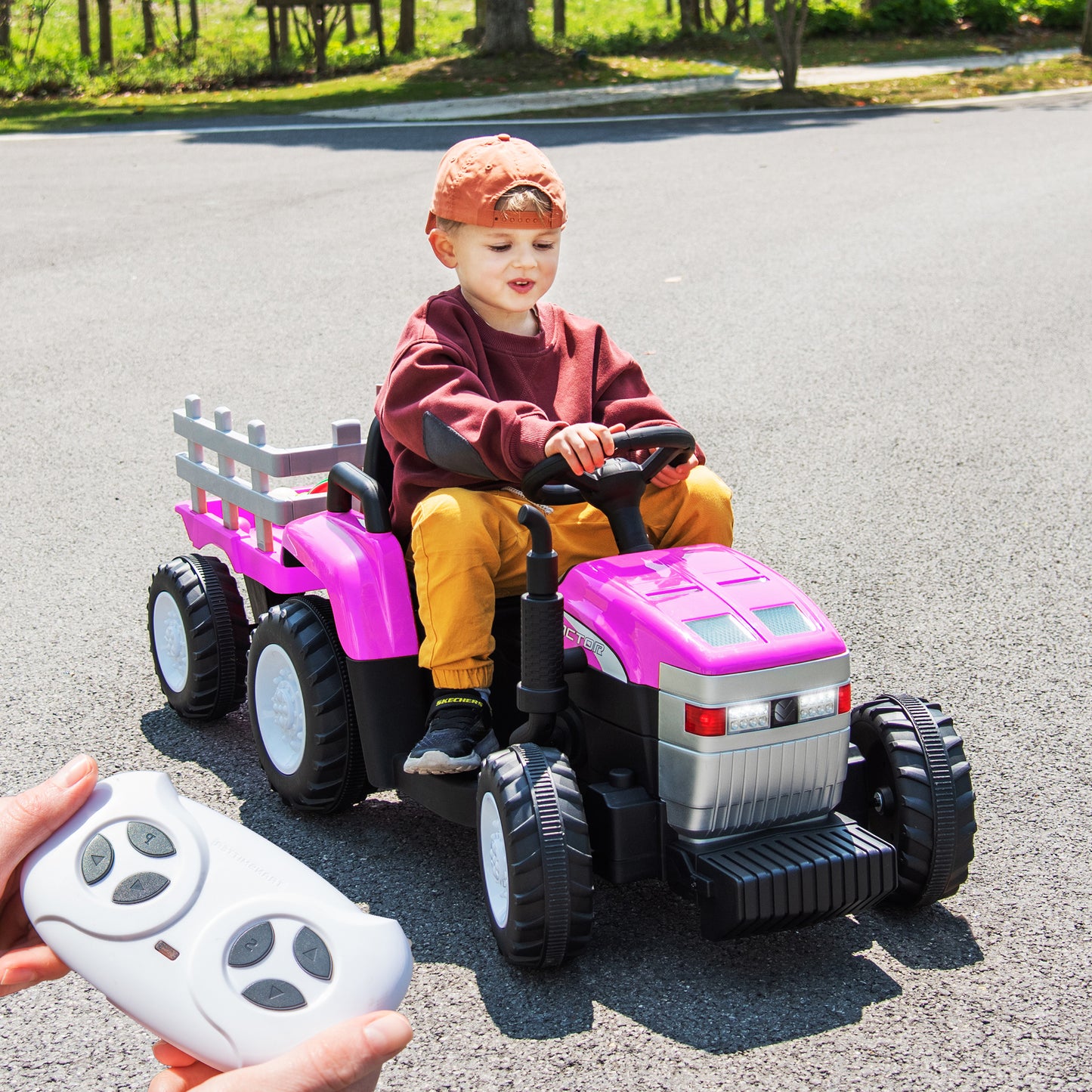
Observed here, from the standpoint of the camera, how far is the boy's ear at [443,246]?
10.7 feet

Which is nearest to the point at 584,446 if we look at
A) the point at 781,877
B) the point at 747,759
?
the point at 747,759

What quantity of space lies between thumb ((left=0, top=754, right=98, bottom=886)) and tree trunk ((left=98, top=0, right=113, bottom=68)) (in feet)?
73.9

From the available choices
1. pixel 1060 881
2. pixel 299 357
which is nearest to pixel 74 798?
pixel 1060 881

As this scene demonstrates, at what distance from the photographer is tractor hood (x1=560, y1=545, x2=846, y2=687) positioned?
2.60 metres

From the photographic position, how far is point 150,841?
1214mm

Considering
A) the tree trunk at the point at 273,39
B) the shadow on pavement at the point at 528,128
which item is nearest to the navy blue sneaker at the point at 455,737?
the shadow on pavement at the point at 528,128

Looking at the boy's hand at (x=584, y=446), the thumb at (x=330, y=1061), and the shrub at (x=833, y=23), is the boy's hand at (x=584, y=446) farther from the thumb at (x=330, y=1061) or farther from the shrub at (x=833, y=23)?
the shrub at (x=833, y=23)

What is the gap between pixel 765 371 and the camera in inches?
284

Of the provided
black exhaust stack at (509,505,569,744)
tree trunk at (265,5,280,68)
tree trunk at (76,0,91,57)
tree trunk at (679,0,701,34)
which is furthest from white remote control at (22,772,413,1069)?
tree trunk at (679,0,701,34)

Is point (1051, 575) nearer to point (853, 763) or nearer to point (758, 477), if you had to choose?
point (758, 477)

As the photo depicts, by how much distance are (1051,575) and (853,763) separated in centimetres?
231

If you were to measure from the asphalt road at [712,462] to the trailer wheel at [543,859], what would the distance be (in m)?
0.13

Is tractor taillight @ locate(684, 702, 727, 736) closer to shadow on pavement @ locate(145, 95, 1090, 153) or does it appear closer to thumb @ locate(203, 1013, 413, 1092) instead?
thumb @ locate(203, 1013, 413, 1092)

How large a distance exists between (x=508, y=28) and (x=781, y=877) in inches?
766
